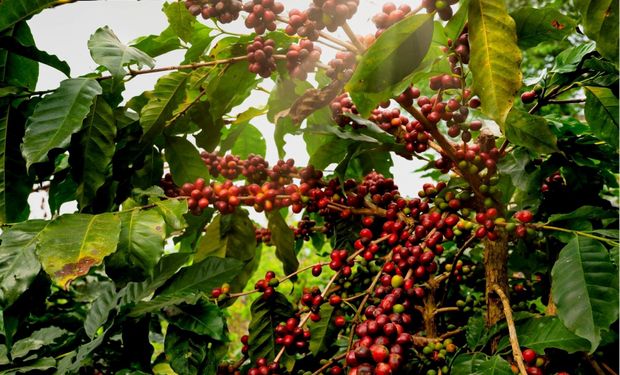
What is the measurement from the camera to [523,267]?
66.1 inches

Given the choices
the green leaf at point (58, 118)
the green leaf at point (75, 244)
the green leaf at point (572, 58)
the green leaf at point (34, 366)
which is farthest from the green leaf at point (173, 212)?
the green leaf at point (572, 58)

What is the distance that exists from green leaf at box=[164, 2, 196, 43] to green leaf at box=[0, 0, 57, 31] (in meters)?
0.32

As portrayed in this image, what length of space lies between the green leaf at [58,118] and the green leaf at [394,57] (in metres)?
0.60

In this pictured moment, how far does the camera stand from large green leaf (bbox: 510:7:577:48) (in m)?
1.12

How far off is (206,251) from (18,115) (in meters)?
0.62

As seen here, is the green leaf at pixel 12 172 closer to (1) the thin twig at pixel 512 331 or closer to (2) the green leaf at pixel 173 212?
(2) the green leaf at pixel 173 212

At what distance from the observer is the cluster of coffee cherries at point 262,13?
1155 mm

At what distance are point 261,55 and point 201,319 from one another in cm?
61

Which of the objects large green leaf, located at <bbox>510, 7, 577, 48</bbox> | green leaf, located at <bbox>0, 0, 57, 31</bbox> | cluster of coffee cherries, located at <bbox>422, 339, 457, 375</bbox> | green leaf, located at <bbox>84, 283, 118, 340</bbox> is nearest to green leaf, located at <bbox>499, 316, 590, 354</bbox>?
cluster of coffee cherries, located at <bbox>422, 339, 457, 375</bbox>

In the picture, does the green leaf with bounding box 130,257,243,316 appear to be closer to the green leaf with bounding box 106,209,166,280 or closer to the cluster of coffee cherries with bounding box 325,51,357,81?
the green leaf with bounding box 106,209,166,280

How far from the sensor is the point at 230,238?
5.13ft

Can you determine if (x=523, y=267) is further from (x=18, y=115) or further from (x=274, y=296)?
(x=18, y=115)

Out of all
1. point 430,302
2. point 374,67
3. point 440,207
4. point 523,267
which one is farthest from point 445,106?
point 523,267

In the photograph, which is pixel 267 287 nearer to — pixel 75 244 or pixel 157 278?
pixel 157 278
